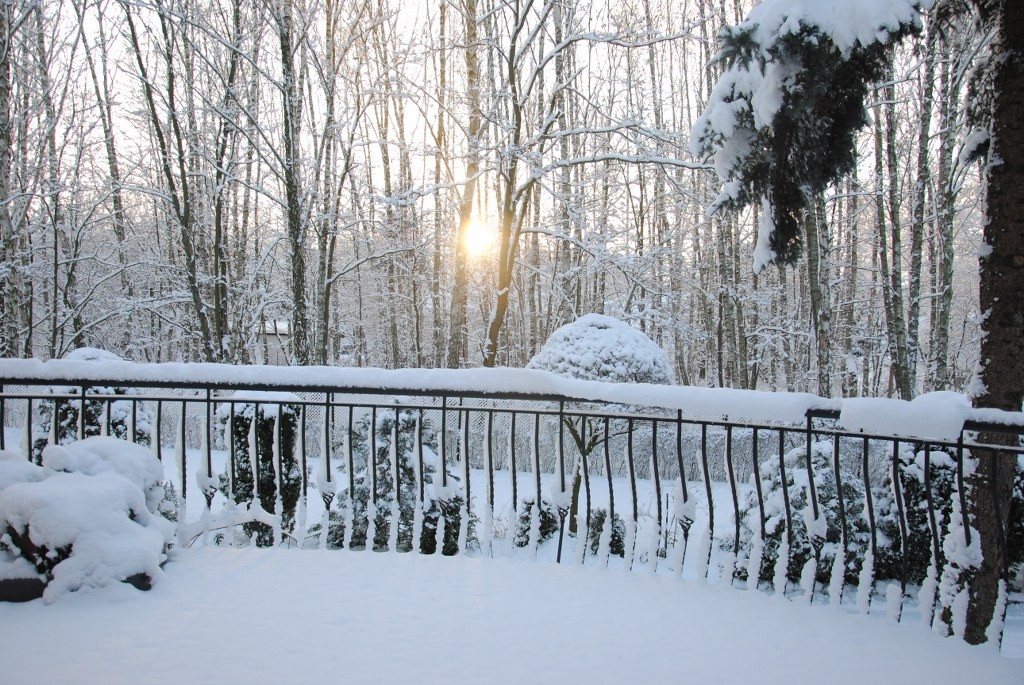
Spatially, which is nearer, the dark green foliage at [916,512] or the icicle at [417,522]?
the icicle at [417,522]

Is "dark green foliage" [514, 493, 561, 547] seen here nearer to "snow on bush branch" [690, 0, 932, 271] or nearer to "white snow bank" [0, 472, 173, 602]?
"snow on bush branch" [690, 0, 932, 271]

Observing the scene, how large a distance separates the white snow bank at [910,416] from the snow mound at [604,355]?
4521mm

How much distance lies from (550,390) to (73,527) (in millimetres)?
2486

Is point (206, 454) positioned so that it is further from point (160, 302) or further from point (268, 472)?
point (160, 302)

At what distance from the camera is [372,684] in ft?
7.58

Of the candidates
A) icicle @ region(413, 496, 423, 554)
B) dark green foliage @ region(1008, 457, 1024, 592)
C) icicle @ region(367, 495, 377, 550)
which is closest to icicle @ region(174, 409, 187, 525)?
icicle @ region(367, 495, 377, 550)

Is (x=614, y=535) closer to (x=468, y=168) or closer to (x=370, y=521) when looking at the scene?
(x=370, y=521)

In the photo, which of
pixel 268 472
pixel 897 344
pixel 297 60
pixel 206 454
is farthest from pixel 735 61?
pixel 297 60

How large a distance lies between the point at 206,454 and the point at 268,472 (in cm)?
144

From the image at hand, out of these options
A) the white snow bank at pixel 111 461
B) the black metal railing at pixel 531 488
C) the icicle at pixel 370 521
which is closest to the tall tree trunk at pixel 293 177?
the black metal railing at pixel 531 488

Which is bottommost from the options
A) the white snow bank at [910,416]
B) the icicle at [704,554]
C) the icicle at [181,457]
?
the icicle at [704,554]

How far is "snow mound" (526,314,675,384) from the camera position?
297 inches

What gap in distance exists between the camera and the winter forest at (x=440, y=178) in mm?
10312

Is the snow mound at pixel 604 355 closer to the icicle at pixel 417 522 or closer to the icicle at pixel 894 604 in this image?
the icicle at pixel 417 522
